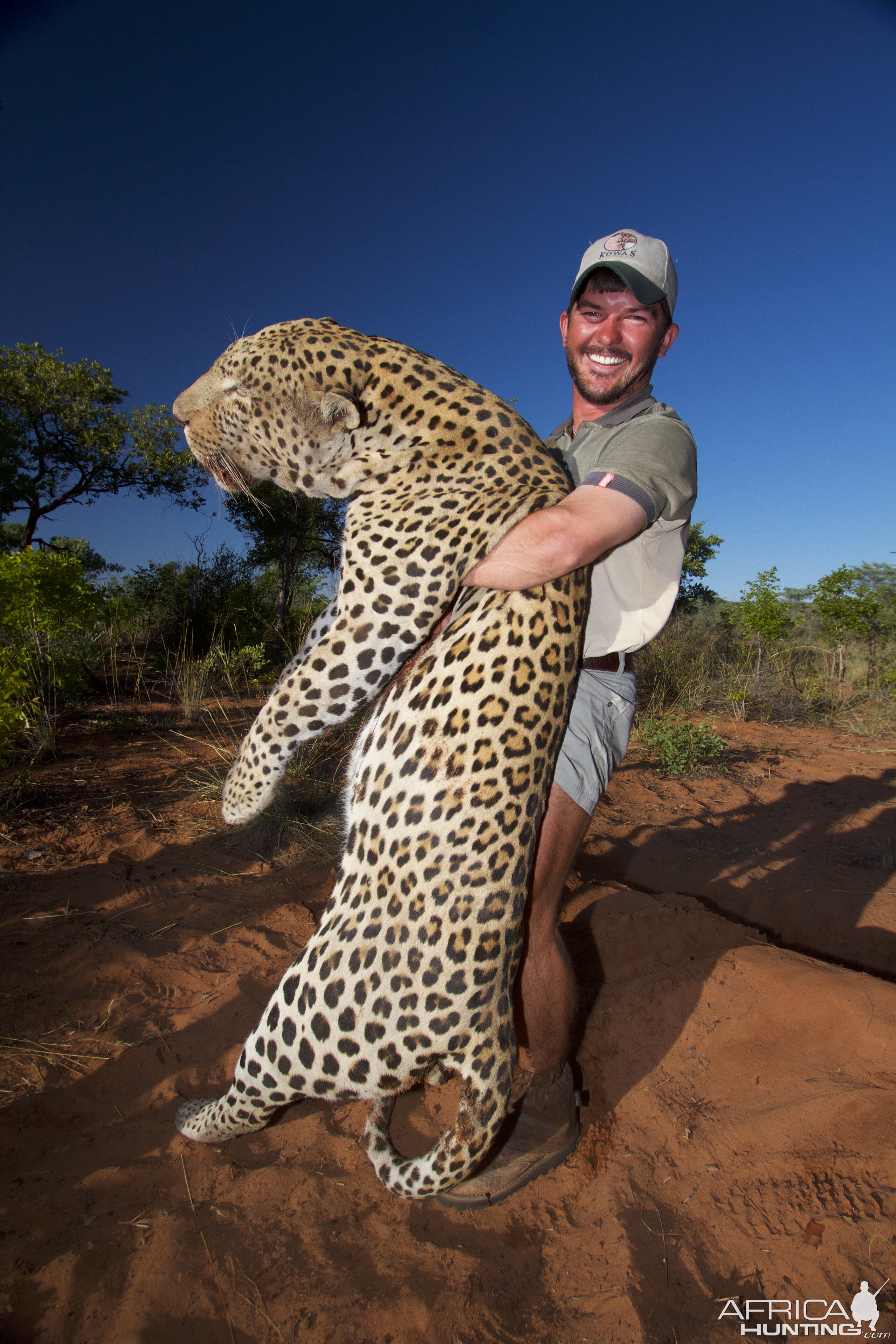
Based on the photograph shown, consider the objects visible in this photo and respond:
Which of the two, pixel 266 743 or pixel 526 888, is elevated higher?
pixel 266 743

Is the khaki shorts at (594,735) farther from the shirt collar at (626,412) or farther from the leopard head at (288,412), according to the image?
the leopard head at (288,412)

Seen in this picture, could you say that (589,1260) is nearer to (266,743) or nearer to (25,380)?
(266,743)

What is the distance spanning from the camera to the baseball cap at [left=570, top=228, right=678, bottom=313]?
2.17 metres

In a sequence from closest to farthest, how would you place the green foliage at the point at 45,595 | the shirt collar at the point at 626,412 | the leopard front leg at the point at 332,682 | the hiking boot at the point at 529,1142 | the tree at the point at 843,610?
the leopard front leg at the point at 332,682, the hiking boot at the point at 529,1142, the shirt collar at the point at 626,412, the green foliage at the point at 45,595, the tree at the point at 843,610

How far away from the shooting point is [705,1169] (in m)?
2.19

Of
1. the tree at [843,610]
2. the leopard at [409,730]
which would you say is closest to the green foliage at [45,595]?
the leopard at [409,730]

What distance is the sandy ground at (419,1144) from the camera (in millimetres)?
1763

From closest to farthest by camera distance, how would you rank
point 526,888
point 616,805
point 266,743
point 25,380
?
point 526,888
point 266,743
point 616,805
point 25,380

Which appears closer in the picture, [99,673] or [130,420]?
[99,673]

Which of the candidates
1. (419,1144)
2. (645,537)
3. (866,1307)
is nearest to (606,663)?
(645,537)

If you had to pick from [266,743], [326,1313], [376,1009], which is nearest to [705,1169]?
[326,1313]

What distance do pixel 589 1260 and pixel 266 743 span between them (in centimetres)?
196

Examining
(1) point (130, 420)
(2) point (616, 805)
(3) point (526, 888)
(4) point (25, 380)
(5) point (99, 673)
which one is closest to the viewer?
(3) point (526, 888)

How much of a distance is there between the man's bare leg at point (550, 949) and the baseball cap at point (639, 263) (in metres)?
1.82
